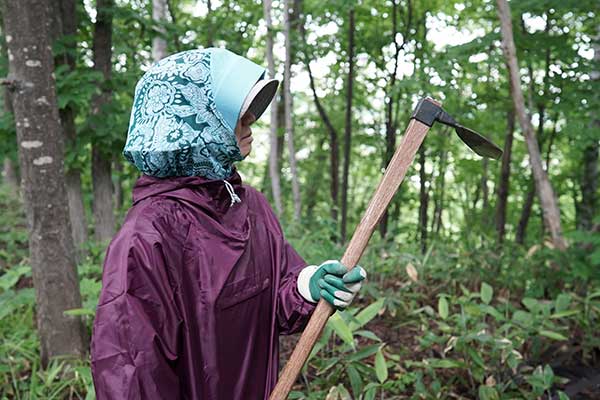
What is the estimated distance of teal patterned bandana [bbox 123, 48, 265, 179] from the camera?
4.83 feet

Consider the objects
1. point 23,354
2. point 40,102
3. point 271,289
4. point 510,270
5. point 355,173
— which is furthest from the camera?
point 355,173

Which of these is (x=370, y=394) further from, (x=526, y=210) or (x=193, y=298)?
(x=526, y=210)

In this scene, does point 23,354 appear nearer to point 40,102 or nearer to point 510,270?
point 40,102

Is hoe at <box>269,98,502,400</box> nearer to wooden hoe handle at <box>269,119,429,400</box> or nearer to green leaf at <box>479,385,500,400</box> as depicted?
wooden hoe handle at <box>269,119,429,400</box>

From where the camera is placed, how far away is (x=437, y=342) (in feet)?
11.0

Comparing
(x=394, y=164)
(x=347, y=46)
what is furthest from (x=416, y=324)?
(x=347, y=46)

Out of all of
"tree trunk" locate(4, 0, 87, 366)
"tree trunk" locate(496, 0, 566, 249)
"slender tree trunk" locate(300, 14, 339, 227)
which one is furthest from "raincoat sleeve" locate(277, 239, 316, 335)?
"slender tree trunk" locate(300, 14, 339, 227)

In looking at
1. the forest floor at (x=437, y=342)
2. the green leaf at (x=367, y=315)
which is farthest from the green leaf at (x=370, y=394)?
the green leaf at (x=367, y=315)

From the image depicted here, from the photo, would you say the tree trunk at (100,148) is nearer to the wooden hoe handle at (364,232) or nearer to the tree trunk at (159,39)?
the tree trunk at (159,39)

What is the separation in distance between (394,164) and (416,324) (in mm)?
2598

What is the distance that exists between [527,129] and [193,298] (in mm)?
4066

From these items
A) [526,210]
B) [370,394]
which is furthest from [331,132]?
[370,394]

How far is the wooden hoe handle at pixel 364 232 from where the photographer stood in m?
1.56

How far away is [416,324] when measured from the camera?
3.91 m
